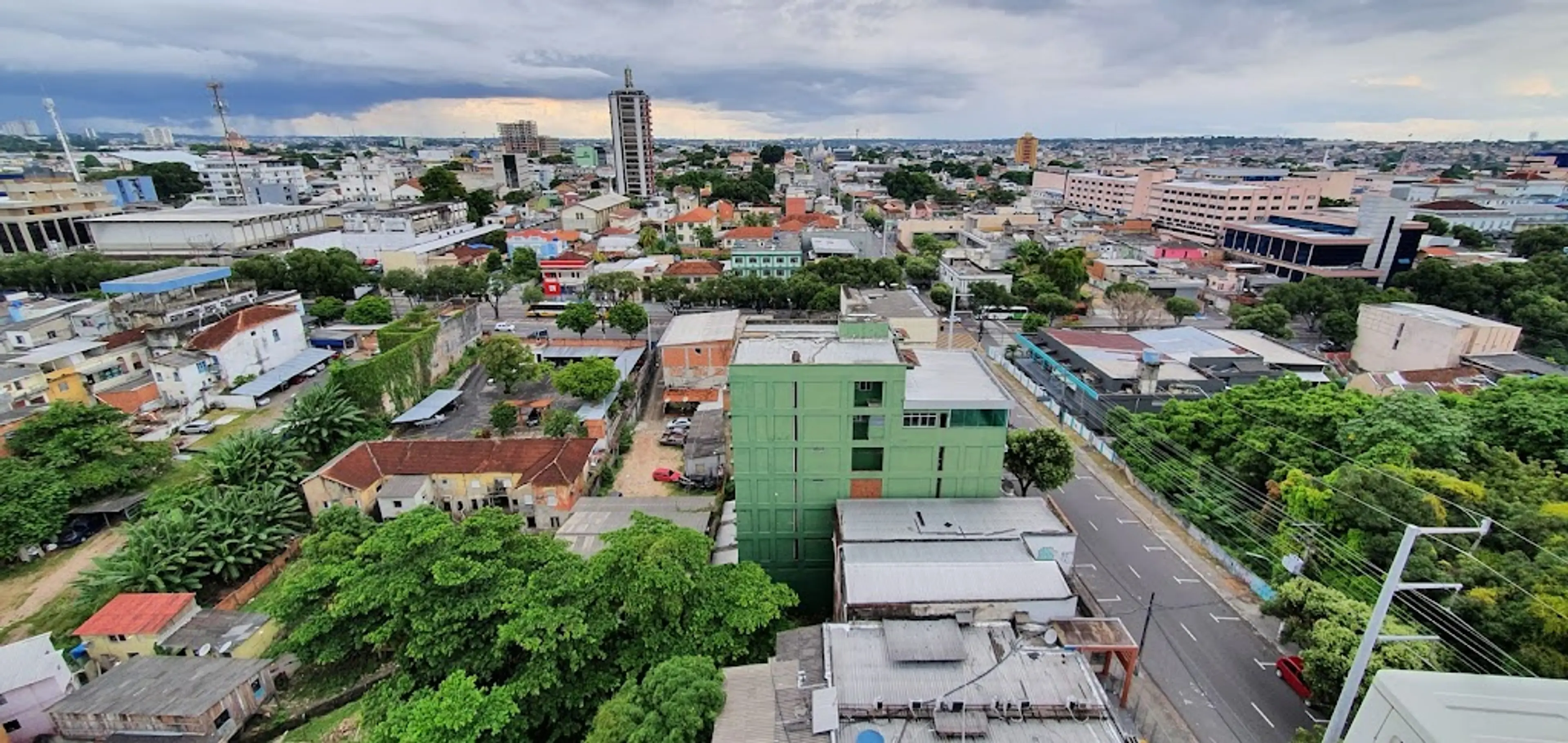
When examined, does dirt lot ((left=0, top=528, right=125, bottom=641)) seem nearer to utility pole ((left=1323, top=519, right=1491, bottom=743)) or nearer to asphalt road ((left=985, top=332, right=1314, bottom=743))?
asphalt road ((left=985, top=332, right=1314, bottom=743))

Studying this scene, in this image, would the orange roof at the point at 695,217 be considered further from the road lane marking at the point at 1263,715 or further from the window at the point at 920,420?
the road lane marking at the point at 1263,715

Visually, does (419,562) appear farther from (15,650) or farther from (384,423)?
(384,423)

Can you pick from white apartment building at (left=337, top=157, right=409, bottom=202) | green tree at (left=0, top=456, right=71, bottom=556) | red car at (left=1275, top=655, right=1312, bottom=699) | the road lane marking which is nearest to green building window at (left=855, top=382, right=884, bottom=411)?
the road lane marking

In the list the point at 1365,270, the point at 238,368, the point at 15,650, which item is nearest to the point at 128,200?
the point at 238,368

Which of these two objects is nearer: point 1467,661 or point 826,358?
point 1467,661

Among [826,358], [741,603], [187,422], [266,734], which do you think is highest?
[826,358]

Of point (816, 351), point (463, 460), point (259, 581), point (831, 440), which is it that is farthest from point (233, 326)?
point (831, 440)

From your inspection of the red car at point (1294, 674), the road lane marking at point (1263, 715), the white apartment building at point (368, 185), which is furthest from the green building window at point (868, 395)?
the white apartment building at point (368, 185)
